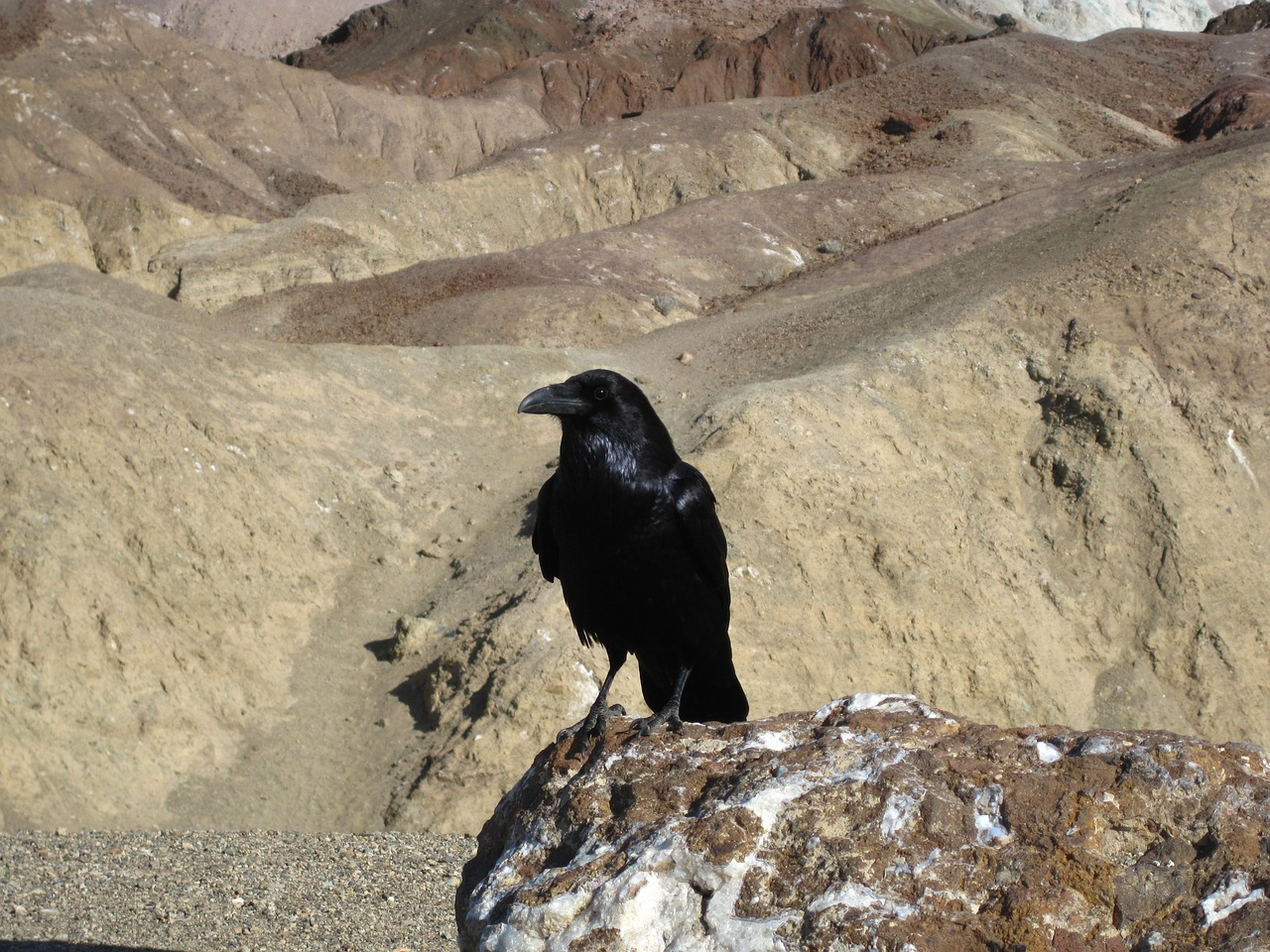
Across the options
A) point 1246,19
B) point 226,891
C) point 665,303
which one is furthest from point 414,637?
point 1246,19

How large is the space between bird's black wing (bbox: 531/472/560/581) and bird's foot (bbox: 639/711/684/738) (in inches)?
38.7

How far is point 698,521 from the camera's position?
492 centimetres

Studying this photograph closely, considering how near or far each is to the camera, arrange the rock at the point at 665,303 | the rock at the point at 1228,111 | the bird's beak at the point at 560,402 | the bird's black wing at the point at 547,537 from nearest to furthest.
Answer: the bird's beak at the point at 560,402, the bird's black wing at the point at 547,537, the rock at the point at 665,303, the rock at the point at 1228,111

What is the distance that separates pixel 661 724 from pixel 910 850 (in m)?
1.33

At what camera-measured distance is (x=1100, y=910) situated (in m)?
3.20

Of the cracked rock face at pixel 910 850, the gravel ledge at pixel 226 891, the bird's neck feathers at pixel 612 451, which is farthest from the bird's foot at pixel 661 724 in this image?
the gravel ledge at pixel 226 891

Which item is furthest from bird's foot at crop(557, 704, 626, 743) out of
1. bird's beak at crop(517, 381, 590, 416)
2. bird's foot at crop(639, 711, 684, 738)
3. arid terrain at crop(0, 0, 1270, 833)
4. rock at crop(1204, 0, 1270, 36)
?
rock at crop(1204, 0, 1270, 36)

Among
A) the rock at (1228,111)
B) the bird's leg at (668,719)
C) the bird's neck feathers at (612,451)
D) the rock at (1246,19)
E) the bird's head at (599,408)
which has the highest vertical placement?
the rock at (1246,19)

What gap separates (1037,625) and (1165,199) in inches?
318

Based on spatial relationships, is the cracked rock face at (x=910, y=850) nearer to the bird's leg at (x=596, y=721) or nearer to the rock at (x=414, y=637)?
the bird's leg at (x=596, y=721)

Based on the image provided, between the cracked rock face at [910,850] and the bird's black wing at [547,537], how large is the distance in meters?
1.53

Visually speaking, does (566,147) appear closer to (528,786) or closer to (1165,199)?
(1165,199)

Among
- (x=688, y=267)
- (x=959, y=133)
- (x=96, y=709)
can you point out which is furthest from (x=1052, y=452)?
(x=959, y=133)

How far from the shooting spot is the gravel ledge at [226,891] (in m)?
7.70
